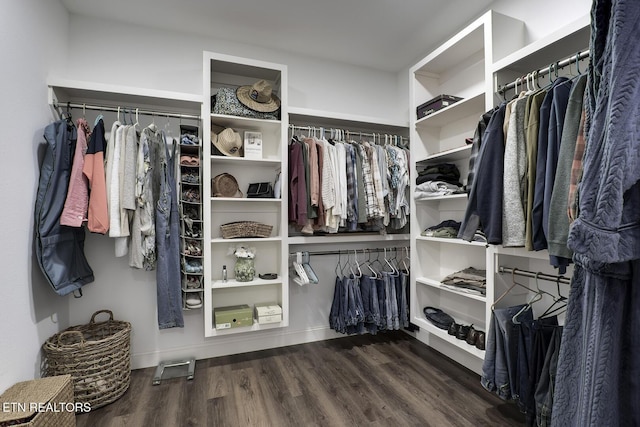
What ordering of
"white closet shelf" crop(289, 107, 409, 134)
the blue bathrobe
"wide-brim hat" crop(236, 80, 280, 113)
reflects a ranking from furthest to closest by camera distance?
1. "white closet shelf" crop(289, 107, 409, 134)
2. "wide-brim hat" crop(236, 80, 280, 113)
3. the blue bathrobe

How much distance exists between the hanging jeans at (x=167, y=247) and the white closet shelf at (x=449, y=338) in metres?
1.85

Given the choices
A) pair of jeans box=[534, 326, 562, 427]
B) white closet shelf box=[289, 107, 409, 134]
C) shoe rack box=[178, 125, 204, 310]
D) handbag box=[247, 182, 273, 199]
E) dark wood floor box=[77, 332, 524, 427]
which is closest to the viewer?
pair of jeans box=[534, 326, 562, 427]

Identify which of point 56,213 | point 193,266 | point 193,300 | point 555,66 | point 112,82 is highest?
point 112,82

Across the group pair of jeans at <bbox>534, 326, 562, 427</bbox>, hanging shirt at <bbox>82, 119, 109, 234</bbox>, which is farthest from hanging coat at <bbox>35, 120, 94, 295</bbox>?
pair of jeans at <bbox>534, 326, 562, 427</bbox>

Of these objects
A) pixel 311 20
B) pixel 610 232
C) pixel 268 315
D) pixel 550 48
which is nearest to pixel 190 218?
pixel 268 315

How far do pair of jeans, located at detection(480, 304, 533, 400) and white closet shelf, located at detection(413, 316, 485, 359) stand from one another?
0.27m

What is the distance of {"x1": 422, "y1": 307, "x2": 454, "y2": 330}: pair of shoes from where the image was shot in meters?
2.36

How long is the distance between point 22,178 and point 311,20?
84.1 inches

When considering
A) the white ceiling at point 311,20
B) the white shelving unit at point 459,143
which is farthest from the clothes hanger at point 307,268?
the white ceiling at point 311,20

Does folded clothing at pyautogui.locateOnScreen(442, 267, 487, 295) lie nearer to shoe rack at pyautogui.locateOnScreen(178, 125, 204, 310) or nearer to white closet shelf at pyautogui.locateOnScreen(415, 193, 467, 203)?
white closet shelf at pyautogui.locateOnScreen(415, 193, 467, 203)

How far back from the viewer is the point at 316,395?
78.8 inches

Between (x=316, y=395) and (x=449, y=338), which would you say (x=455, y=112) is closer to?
(x=449, y=338)

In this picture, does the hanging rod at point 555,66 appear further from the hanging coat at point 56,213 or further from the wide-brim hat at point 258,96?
the hanging coat at point 56,213

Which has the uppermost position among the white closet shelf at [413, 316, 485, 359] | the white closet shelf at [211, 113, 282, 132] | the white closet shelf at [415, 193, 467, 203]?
the white closet shelf at [211, 113, 282, 132]
